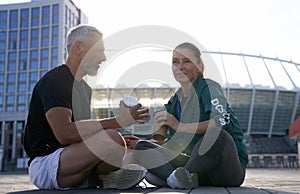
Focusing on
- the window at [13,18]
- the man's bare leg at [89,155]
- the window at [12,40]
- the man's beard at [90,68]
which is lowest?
the man's bare leg at [89,155]

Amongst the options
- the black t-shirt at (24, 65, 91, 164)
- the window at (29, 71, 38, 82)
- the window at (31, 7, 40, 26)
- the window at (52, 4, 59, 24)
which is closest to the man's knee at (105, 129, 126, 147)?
Answer: the black t-shirt at (24, 65, 91, 164)

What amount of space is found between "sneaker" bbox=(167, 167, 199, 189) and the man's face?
3.29ft

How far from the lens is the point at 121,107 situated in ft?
8.52

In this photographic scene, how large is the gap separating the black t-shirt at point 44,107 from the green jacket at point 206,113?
0.80 metres

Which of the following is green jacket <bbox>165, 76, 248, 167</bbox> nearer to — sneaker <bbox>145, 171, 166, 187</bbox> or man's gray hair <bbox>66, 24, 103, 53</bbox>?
sneaker <bbox>145, 171, 166, 187</bbox>

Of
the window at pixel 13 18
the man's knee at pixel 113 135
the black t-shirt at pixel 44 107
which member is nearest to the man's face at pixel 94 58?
the black t-shirt at pixel 44 107

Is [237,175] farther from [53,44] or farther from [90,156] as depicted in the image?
[53,44]

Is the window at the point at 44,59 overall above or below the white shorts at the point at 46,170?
above

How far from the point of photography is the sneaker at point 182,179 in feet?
8.64

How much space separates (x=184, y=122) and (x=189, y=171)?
0.42 meters

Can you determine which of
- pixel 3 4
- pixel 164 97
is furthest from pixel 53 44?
Answer: pixel 164 97

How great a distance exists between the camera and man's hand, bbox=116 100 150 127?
2588 millimetres

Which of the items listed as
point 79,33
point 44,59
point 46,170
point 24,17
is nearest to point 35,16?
point 24,17

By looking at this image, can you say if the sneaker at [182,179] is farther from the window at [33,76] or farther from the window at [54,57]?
the window at [33,76]
